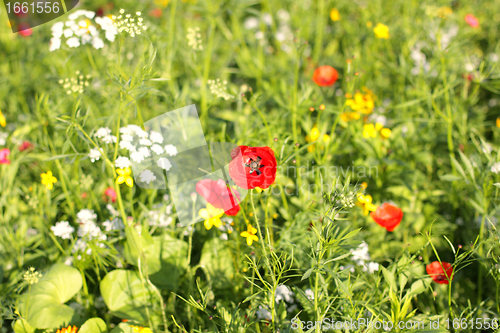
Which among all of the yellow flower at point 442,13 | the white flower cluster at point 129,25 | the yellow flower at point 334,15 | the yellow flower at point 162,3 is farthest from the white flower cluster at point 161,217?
the yellow flower at point 162,3

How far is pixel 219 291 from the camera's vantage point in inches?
66.2

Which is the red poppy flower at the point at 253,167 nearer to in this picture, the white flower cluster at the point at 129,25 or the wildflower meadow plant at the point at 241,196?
the wildflower meadow plant at the point at 241,196

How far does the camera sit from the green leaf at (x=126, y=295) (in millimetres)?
1532

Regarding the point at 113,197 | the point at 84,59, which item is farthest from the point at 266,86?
the point at 84,59

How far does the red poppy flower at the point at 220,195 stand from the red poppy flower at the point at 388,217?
0.69m

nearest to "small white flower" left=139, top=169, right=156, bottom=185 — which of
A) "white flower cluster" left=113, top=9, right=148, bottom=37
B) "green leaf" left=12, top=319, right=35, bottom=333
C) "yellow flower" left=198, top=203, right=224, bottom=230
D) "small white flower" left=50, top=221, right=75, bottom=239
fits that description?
"yellow flower" left=198, top=203, right=224, bottom=230

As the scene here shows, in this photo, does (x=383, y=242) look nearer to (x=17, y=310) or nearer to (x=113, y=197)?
Result: (x=113, y=197)

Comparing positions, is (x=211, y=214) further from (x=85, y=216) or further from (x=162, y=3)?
(x=162, y=3)

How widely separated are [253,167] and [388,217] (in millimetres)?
758

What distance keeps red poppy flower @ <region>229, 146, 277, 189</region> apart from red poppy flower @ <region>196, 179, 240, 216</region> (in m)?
0.14

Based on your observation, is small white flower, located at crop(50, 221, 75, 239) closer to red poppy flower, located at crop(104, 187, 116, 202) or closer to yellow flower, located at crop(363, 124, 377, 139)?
red poppy flower, located at crop(104, 187, 116, 202)

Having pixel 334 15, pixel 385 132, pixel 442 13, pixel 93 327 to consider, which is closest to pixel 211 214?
pixel 93 327

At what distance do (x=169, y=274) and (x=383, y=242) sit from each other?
116cm

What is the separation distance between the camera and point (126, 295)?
1574mm
